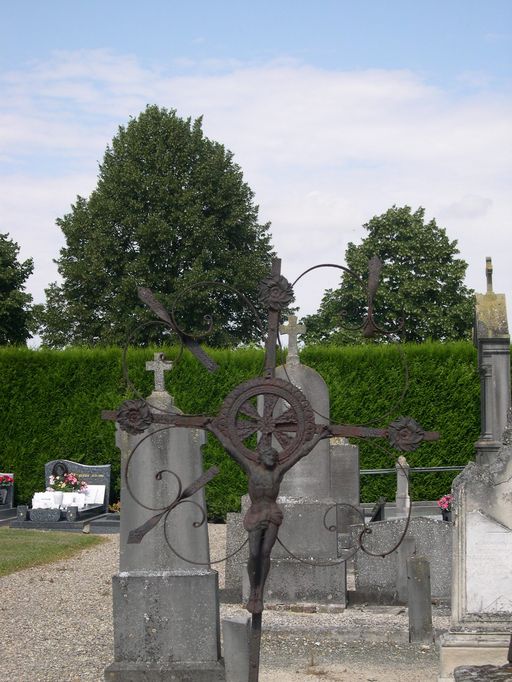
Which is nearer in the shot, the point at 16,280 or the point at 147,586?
the point at 147,586

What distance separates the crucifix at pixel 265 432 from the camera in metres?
4.96

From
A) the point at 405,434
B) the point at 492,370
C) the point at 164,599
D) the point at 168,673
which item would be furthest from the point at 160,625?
the point at 492,370

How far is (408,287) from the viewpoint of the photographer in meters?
36.2

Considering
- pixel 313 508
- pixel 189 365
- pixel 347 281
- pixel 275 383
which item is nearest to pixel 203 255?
pixel 347 281

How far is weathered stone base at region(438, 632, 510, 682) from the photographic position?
679cm

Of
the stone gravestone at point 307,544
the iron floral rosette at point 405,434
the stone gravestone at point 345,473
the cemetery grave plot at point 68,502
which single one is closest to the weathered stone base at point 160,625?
the iron floral rosette at point 405,434

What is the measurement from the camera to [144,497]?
286 inches

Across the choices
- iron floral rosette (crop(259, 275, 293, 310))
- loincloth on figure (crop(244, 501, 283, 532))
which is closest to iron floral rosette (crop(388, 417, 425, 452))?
loincloth on figure (crop(244, 501, 283, 532))

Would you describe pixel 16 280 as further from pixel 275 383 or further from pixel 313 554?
pixel 275 383

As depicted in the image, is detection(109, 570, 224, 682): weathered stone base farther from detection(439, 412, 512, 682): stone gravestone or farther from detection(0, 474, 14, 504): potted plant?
detection(0, 474, 14, 504): potted plant

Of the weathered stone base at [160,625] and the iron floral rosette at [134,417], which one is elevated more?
the iron floral rosette at [134,417]

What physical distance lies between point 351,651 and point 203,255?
24.7 metres

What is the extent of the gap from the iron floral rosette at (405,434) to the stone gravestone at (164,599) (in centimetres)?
247

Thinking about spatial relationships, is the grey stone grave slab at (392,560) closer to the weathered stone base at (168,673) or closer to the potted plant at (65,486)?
the weathered stone base at (168,673)
